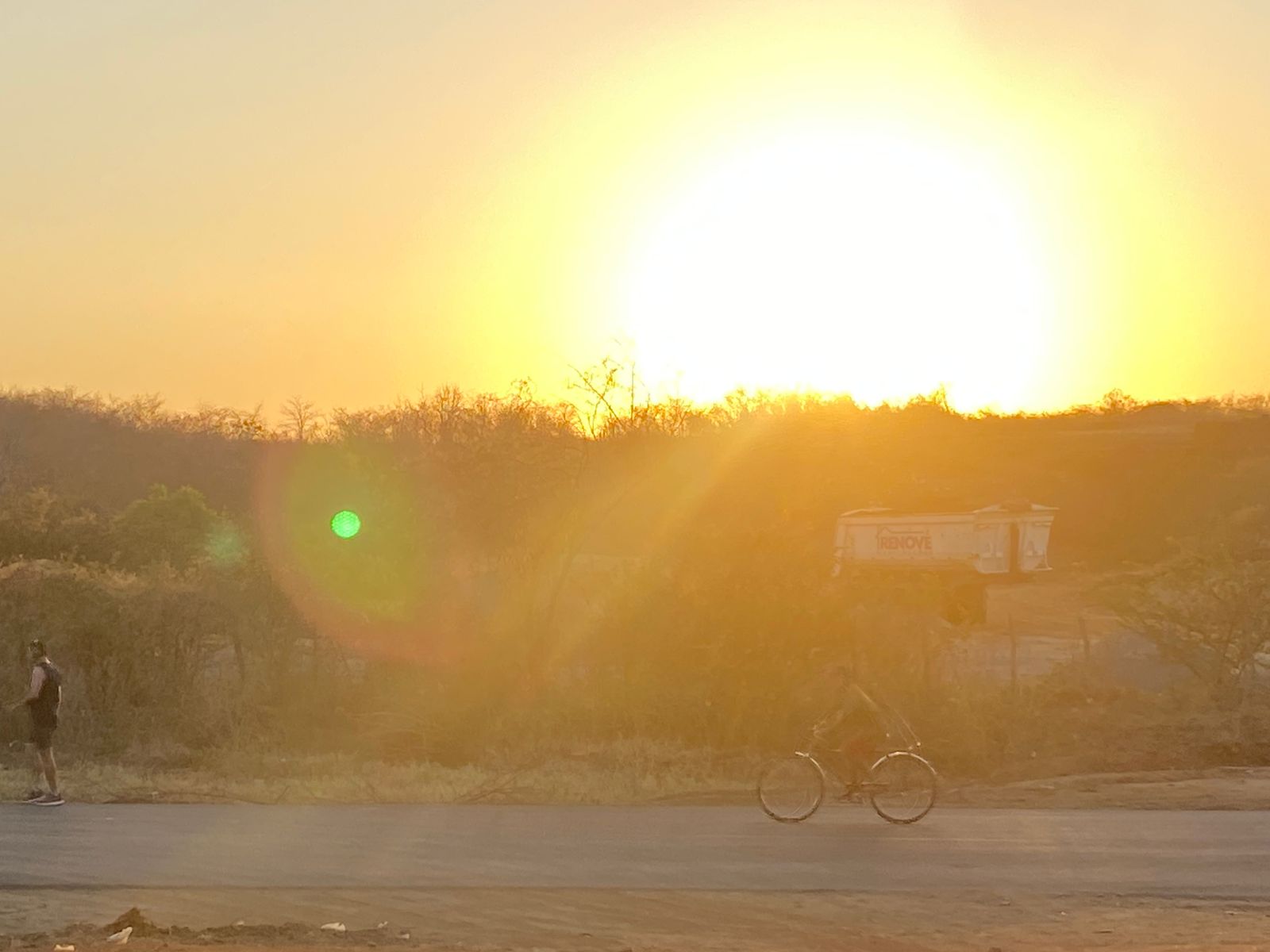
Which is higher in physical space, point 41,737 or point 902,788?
point 41,737

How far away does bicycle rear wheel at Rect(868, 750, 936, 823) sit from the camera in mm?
16734

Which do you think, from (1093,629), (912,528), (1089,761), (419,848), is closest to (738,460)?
(912,528)

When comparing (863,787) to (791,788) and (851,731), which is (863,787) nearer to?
(851,731)

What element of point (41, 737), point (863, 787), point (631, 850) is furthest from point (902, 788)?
point (41, 737)

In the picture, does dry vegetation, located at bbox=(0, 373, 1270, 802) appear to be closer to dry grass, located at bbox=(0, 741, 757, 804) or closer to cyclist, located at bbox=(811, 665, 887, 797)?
dry grass, located at bbox=(0, 741, 757, 804)

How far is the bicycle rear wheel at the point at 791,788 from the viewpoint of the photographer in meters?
16.9

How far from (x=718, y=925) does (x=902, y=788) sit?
18.4 ft

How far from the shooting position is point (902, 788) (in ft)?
55.1

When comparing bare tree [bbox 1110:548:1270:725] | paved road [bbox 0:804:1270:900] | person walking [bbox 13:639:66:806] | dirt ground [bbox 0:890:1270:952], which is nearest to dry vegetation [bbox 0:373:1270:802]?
bare tree [bbox 1110:548:1270:725]

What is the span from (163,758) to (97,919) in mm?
11207

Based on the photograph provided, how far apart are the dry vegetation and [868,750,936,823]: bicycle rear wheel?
120 inches

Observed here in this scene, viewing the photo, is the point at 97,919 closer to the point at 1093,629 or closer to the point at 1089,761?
the point at 1089,761

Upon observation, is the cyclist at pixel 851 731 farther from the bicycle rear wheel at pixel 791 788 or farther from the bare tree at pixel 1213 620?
the bare tree at pixel 1213 620

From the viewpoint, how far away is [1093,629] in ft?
130
